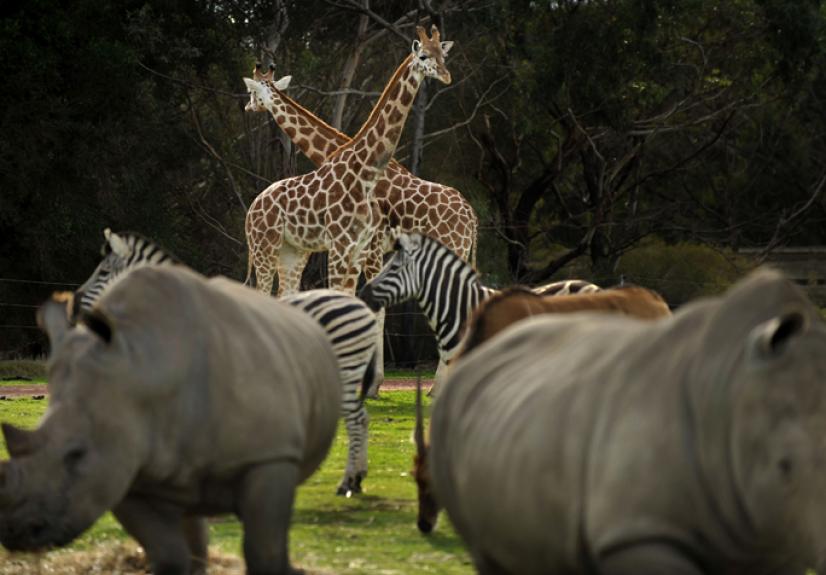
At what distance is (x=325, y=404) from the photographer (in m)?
7.12

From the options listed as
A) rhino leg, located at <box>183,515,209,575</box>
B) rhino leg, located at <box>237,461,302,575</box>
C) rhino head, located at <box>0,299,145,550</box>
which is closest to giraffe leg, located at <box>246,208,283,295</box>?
rhino leg, located at <box>183,515,209,575</box>

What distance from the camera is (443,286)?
1226 cm

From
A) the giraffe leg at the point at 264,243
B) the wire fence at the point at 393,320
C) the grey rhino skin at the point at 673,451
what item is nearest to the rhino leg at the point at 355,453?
the grey rhino skin at the point at 673,451

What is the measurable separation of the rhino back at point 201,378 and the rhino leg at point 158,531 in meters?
0.25

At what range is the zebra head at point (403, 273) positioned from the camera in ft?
41.2

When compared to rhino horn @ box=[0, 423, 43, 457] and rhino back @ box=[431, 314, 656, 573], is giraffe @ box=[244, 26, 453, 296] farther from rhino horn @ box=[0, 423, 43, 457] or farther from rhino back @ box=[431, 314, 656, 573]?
rhino back @ box=[431, 314, 656, 573]

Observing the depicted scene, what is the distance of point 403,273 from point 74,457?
697 centimetres

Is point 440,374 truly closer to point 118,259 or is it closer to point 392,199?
point 118,259

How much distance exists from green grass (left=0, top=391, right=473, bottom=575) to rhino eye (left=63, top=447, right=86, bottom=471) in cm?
221

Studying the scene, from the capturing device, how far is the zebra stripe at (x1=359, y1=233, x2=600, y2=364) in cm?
1220

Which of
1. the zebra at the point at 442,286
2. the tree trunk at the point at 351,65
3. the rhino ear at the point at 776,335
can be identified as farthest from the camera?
the tree trunk at the point at 351,65

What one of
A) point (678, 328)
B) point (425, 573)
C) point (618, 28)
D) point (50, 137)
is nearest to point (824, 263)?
point (618, 28)

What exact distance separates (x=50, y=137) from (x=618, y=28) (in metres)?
10.5

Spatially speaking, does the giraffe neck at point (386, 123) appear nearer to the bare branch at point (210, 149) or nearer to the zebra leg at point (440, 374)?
the zebra leg at point (440, 374)
